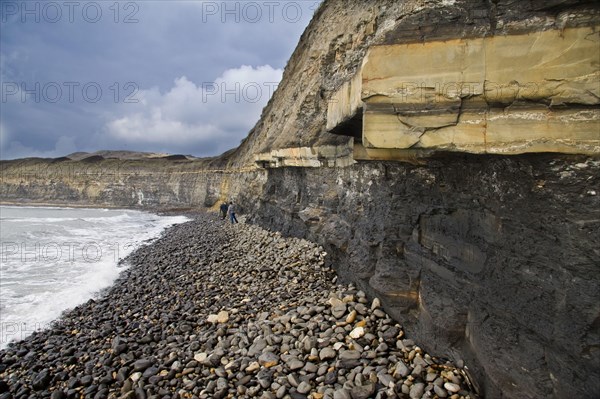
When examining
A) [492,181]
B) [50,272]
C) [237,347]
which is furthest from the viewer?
[50,272]

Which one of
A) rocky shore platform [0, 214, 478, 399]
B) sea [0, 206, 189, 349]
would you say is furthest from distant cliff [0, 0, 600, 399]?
sea [0, 206, 189, 349]

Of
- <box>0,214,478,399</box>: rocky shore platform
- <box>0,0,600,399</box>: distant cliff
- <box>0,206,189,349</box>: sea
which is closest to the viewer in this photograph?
<box>0,0,600,399</box>: distant cliff

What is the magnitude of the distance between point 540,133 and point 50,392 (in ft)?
21.0

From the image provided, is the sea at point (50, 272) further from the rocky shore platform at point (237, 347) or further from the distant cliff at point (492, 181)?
the distant cliff at point (492, 181)

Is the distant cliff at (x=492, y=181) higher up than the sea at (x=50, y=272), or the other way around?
the distant cliff at (x=492, y=181)

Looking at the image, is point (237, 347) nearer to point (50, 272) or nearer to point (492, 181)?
point (492, 181)

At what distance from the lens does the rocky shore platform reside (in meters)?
3.90

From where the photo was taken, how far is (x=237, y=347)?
496 cm

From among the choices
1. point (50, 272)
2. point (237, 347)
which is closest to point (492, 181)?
point (237, 347)

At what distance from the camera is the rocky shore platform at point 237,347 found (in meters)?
3.90

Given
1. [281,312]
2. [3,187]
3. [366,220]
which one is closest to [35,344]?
[281,312]

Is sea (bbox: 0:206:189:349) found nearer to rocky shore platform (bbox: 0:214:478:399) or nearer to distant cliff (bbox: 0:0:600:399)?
rocky shore platform (bbox: 0:214:478:399)

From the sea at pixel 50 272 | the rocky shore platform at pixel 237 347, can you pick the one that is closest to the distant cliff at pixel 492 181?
the rocky shore platform at pixel 237 347

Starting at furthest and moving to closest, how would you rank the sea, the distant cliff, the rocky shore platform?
1. the sea
2. the rocky shore platform
3. the distant cliff
